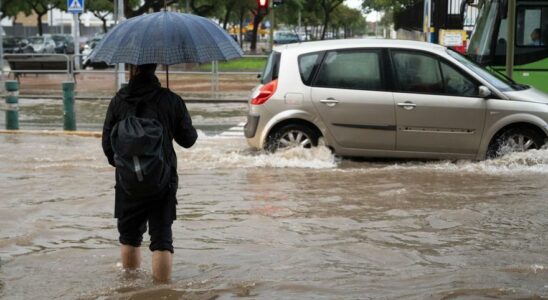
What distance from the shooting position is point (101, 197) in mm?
8609

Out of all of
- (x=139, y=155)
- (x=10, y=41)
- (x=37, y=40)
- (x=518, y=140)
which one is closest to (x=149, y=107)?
(x=139, y=155)

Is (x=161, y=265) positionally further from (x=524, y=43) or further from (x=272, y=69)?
(x=524, y=43)

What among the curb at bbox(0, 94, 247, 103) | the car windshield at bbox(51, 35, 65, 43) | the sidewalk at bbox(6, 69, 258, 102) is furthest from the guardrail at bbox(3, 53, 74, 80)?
the car windshield at bbox(51, 35, 65, 43)

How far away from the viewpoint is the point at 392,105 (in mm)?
10055

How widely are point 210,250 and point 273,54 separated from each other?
15.9ft

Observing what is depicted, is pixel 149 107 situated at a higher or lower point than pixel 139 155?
higher

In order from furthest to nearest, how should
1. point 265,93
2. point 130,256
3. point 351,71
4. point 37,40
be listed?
point 37,40
point 265,93
point 351,71
point 130,256

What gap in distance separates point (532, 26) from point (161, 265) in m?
10.5

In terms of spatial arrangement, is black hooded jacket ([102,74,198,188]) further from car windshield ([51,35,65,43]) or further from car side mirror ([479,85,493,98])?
car windshield ([51,35,65,43])

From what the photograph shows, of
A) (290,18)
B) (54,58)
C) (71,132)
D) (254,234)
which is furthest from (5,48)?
(254,234)

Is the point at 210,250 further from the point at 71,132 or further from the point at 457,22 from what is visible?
the point at 457,22

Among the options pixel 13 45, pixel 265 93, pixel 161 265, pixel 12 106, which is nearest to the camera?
pixel 161 265

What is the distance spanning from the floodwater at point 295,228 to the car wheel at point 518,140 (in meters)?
0.15

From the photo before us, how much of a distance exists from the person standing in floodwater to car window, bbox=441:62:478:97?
19.2 ft
